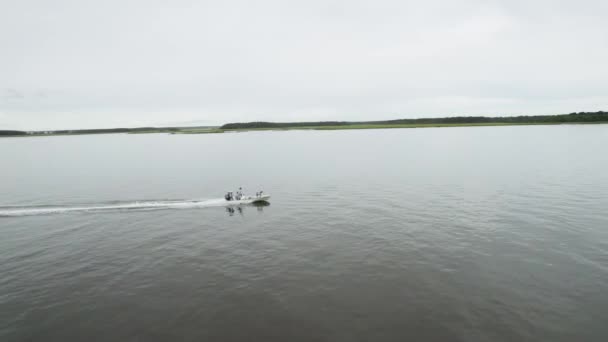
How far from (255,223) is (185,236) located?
7.62 meters

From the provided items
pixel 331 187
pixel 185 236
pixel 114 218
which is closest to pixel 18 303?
pixel 185 236

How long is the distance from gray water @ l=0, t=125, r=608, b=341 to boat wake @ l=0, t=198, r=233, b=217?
0.91ft

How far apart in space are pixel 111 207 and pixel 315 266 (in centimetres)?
3261

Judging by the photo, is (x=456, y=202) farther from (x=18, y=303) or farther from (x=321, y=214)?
(x=18, y=303)

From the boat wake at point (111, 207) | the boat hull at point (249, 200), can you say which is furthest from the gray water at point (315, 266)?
the boat hull at point (249, 200)

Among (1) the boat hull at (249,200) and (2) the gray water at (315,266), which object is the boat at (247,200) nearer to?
(1) the boat hull at (249,200)

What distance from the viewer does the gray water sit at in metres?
17.0

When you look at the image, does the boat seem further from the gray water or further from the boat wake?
the gray water

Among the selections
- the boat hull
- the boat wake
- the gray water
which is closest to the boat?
the boat hull

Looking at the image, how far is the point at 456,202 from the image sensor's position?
40.9m

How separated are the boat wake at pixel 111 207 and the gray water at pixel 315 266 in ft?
0.91

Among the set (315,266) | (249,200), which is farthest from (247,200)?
(315,266)

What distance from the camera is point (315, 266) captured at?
23.8 m

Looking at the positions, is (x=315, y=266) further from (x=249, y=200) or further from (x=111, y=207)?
(x=111, y=207)
